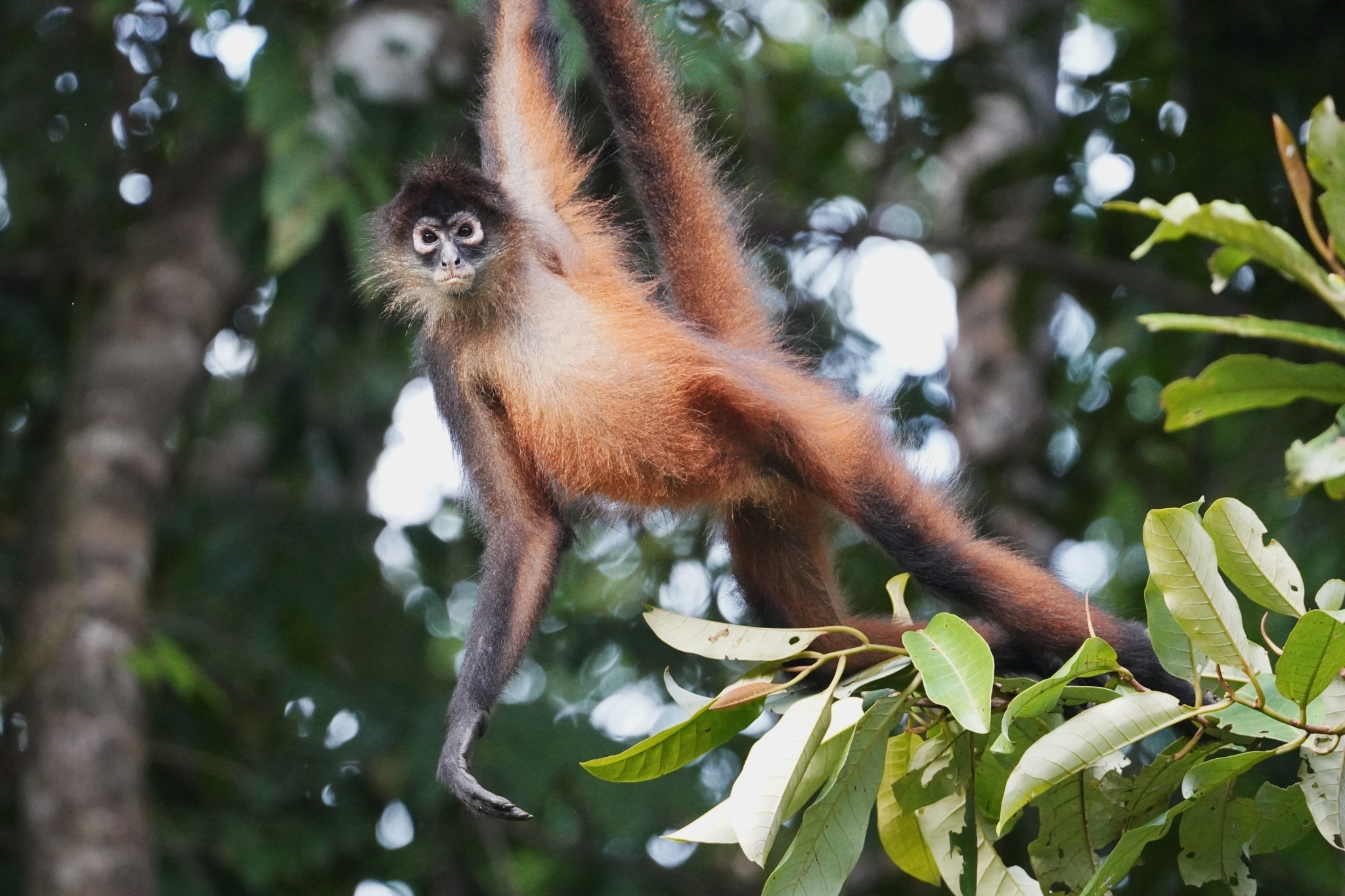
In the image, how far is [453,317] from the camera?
4.75m

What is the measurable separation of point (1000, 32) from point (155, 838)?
7.76m

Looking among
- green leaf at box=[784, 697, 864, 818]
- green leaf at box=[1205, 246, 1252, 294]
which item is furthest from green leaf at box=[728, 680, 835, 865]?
green leaf at box=[1205, 246, 1252, 294]

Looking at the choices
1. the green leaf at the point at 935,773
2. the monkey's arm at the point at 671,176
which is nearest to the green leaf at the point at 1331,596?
the green leaf at the point at 935,773

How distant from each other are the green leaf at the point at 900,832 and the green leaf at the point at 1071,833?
336mm

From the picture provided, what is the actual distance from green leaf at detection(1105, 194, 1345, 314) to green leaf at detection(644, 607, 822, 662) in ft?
3.78

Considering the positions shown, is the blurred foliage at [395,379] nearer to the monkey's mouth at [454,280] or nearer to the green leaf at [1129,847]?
the monkey's mouth at [454,280]

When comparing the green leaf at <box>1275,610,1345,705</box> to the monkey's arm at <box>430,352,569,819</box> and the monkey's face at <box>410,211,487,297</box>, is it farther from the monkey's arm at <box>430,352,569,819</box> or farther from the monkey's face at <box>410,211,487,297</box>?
the monkey's face at <box>410,211,487,297</box>

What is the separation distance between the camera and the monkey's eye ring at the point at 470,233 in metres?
4.52

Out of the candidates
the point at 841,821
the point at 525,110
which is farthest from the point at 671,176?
the point at 841,821

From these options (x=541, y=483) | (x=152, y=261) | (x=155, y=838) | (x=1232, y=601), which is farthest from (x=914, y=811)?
(x=152, y=261)

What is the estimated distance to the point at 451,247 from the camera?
4488 millimetres

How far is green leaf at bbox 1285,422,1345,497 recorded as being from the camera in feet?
7.26

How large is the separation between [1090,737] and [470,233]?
8.91 ft

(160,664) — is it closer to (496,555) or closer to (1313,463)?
(496,555)
